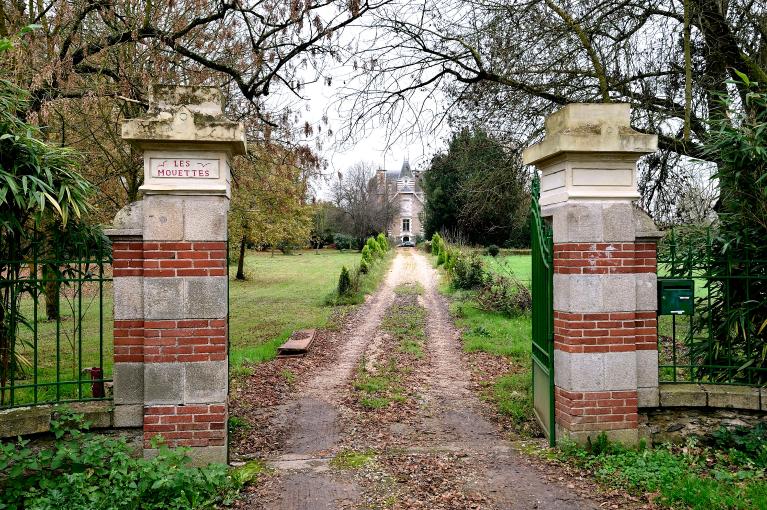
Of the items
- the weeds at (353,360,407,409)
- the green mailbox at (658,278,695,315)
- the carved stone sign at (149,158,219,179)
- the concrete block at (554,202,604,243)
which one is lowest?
the weeds at (353,360,407,409)

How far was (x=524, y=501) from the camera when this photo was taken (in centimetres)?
427

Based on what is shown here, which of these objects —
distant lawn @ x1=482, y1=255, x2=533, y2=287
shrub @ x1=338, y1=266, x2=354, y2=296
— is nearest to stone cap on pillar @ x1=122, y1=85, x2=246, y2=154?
distant lawn @ x1=482, y1=255, x2=533, y2=287

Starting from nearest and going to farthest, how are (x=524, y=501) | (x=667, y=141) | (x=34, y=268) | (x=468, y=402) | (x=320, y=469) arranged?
(x=524, y=501) < (x=34, y=268) < (x=320, y=469) < (x=468, y=402) < (x=667, y=141)

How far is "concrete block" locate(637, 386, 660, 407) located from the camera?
202 inches

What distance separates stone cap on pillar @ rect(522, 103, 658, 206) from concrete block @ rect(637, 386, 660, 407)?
175cm

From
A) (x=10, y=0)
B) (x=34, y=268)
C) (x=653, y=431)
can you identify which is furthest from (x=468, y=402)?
(x=10, y=0)

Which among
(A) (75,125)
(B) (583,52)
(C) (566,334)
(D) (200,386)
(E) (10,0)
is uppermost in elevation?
(E) (10,0)

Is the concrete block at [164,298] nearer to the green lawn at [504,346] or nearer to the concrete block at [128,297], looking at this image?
the concrete block at [128,297]

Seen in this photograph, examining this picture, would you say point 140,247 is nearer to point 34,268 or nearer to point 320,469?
point 34,268

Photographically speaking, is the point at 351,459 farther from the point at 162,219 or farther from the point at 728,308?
the point at 728,308

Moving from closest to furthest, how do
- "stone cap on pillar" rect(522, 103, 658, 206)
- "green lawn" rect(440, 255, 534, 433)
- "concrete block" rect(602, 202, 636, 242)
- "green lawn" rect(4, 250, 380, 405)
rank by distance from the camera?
"stone cap on pillar" rect(522, 103, 658, 206) → "concrete block" rect(602, 202, 636, 242) → "green lawn" rect(440, 255, 534, 433) → "green lawn" rect(4, 250, 380, 405)

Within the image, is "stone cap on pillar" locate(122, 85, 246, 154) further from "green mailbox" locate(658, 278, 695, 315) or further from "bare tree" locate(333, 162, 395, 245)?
"bare tree" locate(333, 162, 395, 245)

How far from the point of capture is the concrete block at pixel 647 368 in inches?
202

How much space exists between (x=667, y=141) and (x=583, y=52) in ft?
6.06
